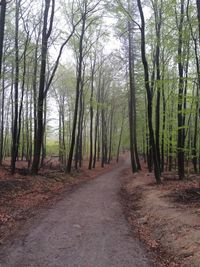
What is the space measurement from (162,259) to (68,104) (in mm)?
36705

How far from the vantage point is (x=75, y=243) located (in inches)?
296

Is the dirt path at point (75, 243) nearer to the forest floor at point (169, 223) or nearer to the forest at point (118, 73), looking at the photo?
the forest floor at point (169, 223)

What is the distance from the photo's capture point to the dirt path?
20.9 ft

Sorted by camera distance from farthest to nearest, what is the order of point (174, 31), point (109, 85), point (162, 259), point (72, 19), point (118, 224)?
1. point (109, 85)
2. point (72, 19)
3. point (174, 31)
4. point (118, 224)
5. point (162, 259)

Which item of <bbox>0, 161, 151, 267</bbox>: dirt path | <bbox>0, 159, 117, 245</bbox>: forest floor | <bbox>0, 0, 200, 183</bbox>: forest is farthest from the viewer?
<bbox>0, 0, 200, 183</bbox>: forest

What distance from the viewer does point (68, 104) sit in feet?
140

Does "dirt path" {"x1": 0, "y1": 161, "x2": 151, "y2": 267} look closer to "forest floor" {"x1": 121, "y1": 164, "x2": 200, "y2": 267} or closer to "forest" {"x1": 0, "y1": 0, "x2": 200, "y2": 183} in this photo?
"forest floor" {"x1": 121, "y1": 164, "x2": 200, "y2": 267}

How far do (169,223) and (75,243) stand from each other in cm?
305

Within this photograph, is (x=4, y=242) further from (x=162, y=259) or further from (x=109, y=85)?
(x=109, y=85)

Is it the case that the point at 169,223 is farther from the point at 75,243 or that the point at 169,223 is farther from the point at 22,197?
the point at 22,197

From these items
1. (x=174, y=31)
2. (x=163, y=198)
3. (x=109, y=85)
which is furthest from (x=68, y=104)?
(x=163, y=198)

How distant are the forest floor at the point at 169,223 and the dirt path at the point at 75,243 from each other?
0.50 meters

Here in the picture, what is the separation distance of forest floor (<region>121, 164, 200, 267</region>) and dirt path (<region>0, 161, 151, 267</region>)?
19.8 inches

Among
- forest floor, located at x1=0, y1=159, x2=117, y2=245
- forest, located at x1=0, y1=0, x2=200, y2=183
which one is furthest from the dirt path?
forest, located at x1=0, y1=0, x2=200, y2=183
